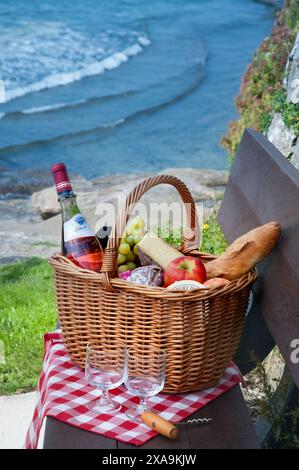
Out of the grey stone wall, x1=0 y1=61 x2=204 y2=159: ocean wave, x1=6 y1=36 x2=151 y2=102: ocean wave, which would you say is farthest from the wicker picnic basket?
x1=6 y1=36 x2=151 y2=102: ocean wave

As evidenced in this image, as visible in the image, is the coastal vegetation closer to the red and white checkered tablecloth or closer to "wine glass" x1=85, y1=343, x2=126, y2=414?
the red and white checkered tablecloth

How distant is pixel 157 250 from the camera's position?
2.59m

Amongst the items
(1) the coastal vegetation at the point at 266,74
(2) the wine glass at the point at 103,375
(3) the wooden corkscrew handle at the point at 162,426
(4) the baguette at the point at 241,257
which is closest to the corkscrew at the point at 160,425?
(3) the wooden corkscrew handle at the point at 162,426

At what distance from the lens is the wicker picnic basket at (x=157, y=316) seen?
7.38 feet

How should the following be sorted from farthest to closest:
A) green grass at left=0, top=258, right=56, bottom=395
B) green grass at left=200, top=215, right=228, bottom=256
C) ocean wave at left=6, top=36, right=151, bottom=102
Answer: ocean wave at left=6, top=36, right=151, bottom=102, green grass at left=200, top=215, right=228, bottom=256, green grass at left=0, top=258, right=56, bottom=395

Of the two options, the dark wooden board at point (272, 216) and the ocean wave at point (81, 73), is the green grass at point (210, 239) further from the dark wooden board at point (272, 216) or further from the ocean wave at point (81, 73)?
the ocean wave at point (81, 73)

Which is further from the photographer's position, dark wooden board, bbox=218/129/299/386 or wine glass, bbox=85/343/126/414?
dark wooden board, bbox=218/129/299/386

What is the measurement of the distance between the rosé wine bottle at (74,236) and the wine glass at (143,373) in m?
0.38

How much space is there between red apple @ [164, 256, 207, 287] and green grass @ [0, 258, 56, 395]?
213 centimetres

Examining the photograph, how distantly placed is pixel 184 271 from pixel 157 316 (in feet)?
0.64

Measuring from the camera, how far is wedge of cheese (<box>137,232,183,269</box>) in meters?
2.58

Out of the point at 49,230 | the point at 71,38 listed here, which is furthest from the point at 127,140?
the point at 71,38

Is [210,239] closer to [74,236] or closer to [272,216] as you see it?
[272,216]

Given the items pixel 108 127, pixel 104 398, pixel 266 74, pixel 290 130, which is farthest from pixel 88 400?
pixel 108 127
